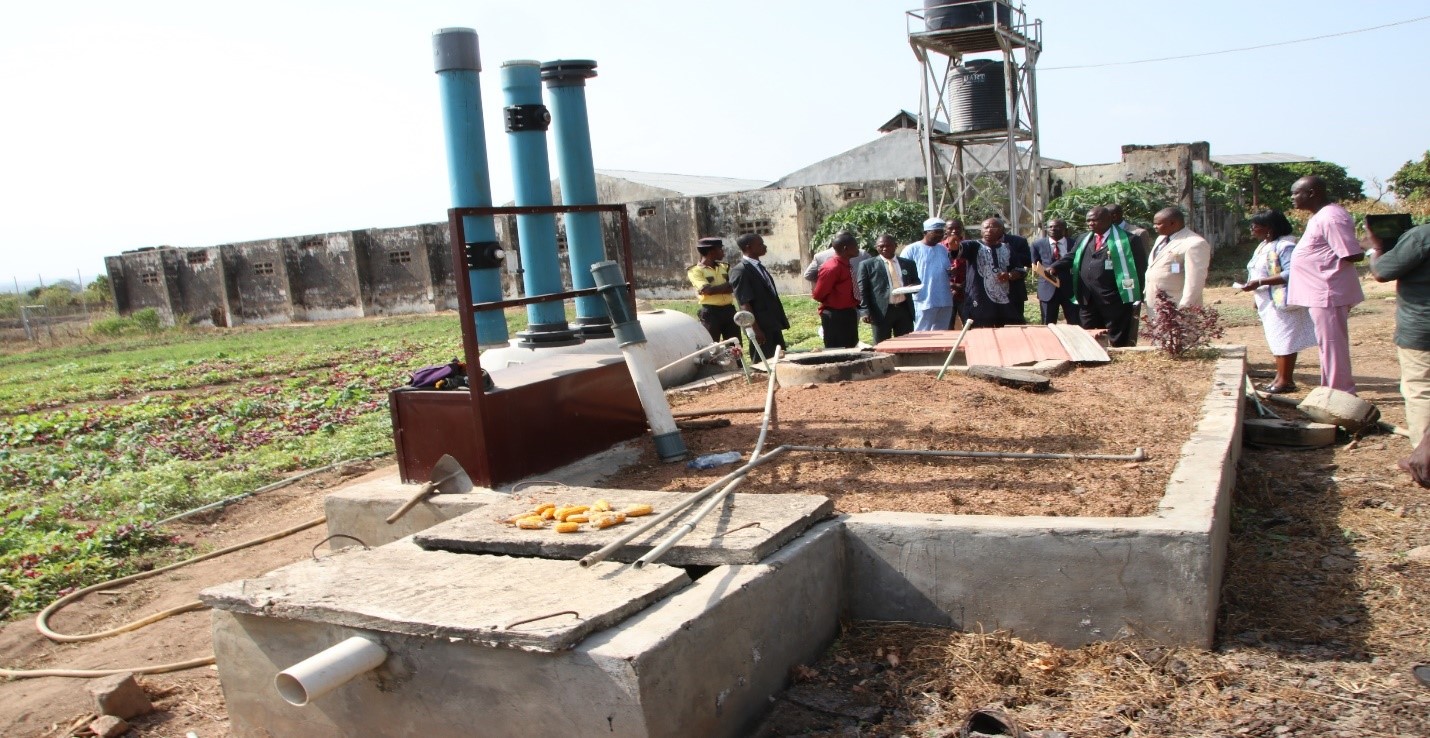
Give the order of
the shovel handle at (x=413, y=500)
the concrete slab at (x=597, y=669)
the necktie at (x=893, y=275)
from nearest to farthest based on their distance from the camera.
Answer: the concrete slab at (x=597, y=669) < the shovel handle at (x=413, y=500) < the necktie at (x=893, y=275)

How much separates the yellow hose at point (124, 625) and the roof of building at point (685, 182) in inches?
1104

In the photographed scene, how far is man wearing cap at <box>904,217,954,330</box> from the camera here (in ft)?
31.9

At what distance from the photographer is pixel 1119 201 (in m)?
20.9

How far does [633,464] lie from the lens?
5648 millimetres

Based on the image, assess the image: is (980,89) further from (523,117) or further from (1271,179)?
(1271,179)

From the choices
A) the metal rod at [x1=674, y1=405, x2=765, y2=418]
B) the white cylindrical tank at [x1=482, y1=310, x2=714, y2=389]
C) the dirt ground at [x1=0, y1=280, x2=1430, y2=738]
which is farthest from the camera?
the white cylindrical tank at [x1=482, y1=310, x2=714, y2=389]

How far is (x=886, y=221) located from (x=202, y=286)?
78.3 feet

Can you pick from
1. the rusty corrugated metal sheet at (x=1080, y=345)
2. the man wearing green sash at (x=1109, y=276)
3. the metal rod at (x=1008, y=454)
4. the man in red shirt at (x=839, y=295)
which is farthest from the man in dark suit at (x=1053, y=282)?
the metal rod at (x=1008, y=454)

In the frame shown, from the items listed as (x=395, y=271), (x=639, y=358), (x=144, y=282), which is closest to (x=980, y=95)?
(x=395, y=271)

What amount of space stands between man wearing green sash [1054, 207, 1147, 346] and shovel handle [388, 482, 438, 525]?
6227 mm

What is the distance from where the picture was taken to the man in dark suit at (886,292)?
32.5ft

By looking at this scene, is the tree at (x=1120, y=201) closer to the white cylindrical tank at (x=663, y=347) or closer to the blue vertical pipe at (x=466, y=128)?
the white cylindrical tank at (x=663, y=347)

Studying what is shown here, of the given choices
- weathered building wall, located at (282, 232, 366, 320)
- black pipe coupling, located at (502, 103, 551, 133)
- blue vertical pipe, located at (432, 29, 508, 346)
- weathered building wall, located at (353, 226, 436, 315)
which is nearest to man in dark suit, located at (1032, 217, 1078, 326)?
black pipe coupling, located at (502, 103, 551, 133)

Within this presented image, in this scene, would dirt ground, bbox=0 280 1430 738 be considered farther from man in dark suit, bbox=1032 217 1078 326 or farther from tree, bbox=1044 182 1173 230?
tree, bbox=1044 182 1173 230
